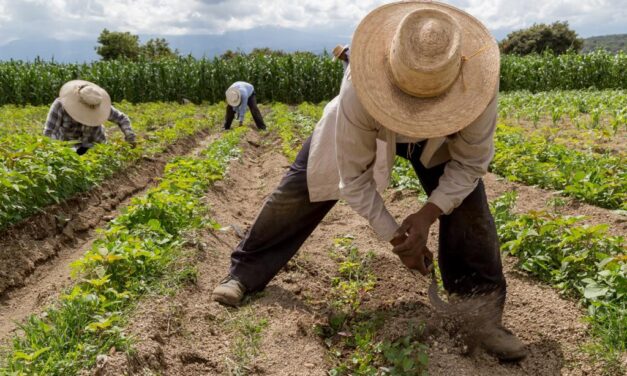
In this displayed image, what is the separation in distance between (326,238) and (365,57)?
2.65 metres

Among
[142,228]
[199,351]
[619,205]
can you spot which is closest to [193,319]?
[199,351]

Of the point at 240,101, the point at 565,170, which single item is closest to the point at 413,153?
the point at 565,170

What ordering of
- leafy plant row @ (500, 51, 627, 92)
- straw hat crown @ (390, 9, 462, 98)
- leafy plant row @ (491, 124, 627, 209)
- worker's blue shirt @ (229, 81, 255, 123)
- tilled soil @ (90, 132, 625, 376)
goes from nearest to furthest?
straw hat crown @ (390, 9, 462, 98), tilled soil @ (90, 132, 625, 376), leafy plant row @ (491, 124, 627, 209), worker's blue shirt @ (229, 81, 255, 123), leafy plant row @ (500, 51, 627, 92)

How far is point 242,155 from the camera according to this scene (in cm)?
897

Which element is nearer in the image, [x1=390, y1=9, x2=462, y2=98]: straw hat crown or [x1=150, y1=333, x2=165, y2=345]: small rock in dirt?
[x1=390, y1=9, x2=462, y2=98]: straw hat crown

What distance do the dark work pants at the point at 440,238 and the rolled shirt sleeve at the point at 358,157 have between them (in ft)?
1.20

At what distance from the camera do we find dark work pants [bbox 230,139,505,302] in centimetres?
286

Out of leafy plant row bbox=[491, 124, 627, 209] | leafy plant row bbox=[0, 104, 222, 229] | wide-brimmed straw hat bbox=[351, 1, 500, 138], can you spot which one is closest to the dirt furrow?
leafy plant row bbox=[0, 104, 222, 229]

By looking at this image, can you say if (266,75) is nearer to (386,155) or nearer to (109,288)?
(109,288)

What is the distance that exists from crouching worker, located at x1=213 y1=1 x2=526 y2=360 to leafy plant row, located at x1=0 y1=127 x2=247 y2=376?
536mm

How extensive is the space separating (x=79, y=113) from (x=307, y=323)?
4398 mm

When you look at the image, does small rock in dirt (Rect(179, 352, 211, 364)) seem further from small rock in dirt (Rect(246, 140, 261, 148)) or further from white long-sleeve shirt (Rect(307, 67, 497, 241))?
small rock in dirt (Rect(246, 140, 261, 148))

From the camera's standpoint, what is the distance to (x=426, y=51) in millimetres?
2016

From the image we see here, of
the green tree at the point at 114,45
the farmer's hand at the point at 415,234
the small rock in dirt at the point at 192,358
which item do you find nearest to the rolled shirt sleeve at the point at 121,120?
the small rock in dirt at the point at 192,358
